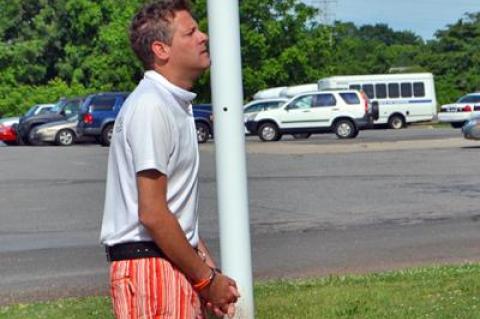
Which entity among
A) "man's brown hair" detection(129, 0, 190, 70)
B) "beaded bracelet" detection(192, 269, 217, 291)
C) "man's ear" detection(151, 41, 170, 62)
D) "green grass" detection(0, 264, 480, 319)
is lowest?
"green grass" detection(0, 264, 480, 319)

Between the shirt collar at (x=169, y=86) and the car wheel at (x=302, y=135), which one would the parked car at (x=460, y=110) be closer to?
the car wheel at (x=302, y=135)

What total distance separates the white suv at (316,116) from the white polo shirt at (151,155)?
37.7m

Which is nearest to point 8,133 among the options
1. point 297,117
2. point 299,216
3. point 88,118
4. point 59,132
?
point 59,132

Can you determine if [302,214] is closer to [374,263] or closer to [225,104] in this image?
[374,263]

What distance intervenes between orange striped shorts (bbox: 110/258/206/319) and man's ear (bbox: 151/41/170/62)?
0.70 metres

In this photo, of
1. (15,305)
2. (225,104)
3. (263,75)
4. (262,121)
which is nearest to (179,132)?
(225,104)

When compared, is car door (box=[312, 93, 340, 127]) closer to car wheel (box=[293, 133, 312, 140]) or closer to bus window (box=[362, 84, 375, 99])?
car wheel (box=[293, 133, 312, 140])

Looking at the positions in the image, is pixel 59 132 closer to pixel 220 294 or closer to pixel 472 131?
pixel 472 131

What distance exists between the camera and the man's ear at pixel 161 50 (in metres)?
4.20

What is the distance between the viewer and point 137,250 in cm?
419

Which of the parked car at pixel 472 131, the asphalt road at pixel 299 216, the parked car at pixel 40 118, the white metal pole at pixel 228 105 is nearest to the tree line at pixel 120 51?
the parked car at pixel 40 118

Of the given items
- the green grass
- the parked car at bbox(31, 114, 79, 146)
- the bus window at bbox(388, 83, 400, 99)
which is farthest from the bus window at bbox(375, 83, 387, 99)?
the green grass

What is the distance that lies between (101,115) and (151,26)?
34.9 metres

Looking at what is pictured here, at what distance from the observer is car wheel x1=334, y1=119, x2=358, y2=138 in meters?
41.6
